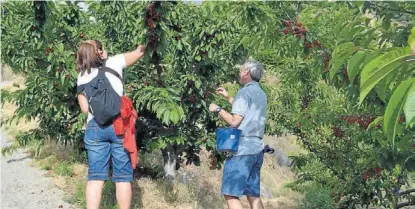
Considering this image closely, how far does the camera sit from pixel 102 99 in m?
3.55

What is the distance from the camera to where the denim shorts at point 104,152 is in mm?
3654

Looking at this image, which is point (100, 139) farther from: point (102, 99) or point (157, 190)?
point (157, 190)

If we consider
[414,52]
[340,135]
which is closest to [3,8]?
[340,135]

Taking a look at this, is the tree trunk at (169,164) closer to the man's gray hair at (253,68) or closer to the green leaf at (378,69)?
the man's gray hair at (253,68)

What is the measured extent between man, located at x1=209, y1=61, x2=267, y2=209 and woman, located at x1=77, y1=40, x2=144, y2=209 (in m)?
0.74

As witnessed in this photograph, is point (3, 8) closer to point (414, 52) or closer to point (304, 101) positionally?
point (304, 101)

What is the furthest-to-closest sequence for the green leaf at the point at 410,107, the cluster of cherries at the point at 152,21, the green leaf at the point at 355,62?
the cluster of cherries at the point at 152,21, the green leaf at the point at 355,62, the green leaf at the point at 410,107

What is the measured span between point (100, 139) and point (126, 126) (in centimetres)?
21

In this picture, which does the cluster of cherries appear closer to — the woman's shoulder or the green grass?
the woman's shoulder

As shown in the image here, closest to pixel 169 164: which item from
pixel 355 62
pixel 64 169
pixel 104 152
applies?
pixel 64 169

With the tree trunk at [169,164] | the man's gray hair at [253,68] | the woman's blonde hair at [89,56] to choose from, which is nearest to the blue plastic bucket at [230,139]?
the man's gray hair at [253,68]

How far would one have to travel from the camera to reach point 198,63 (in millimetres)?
5234

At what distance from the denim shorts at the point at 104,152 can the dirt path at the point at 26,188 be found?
184cm

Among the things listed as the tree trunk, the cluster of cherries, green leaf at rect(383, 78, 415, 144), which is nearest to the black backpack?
the cluster of cherries
